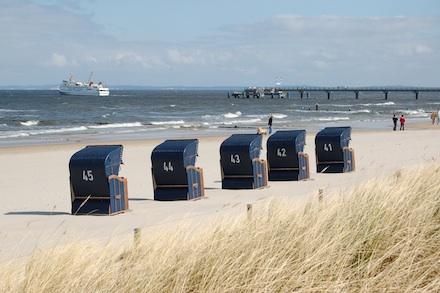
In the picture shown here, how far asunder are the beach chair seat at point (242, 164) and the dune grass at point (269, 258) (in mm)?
8456

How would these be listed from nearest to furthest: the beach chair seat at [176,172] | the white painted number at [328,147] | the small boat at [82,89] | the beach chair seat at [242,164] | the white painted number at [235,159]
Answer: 1. the beach chair seat at [176,172]
2. the beach chair seat at [242,164]
3. the white painted number at [235,159]
4. the white painted number at [328,147]
5. the small boat at [82,89]

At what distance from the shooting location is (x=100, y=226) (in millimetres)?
11359

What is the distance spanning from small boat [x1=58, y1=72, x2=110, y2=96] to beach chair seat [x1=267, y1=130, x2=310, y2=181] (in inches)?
5751

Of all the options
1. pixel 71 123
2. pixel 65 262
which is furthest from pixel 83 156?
pixel 71 123

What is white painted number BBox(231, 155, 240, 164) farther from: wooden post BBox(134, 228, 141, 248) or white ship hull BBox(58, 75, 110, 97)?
white ship hull BBox(58, 75, 110, 97)

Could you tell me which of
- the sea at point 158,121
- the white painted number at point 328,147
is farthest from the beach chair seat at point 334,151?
the sea at point 158,121

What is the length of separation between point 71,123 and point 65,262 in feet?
171

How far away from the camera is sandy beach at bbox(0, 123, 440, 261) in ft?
32.9

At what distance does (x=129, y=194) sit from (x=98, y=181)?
297 cm

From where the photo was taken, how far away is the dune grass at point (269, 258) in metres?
4.98

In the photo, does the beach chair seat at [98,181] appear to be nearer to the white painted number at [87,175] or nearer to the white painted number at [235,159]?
the white painted number at [87,175]

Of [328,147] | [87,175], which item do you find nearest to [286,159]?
[328,147]

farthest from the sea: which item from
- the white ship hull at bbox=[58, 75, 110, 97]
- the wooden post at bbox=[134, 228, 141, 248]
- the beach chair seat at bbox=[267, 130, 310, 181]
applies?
the white ship hull at bbox=[58, 75, 110, 97]

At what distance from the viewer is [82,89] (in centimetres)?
16375
